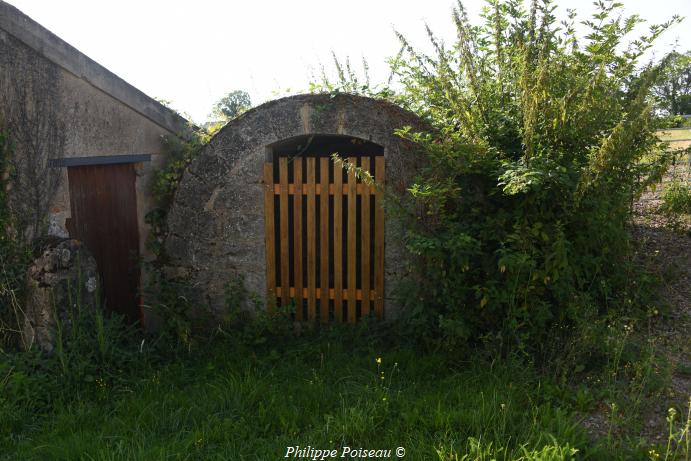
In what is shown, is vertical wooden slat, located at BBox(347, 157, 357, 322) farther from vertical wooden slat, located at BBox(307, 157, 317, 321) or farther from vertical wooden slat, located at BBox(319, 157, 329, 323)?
vertical wooden slat, located at BBox(307, 157, 317, 321)

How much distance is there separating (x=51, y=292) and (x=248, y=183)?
198cm

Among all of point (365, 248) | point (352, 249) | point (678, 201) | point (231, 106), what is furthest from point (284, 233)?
point (678, 201)

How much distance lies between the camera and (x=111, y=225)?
5.71 m

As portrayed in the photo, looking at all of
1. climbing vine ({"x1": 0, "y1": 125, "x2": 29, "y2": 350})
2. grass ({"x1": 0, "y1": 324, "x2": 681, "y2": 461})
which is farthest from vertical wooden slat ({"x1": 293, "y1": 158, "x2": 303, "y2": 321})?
climbing vine ({"x1": 0, "y1": 125, "x2": 29, "y2": 350})

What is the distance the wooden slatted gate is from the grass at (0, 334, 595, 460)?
75 cm

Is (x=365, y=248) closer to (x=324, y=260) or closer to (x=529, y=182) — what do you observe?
(x=324, y=260)

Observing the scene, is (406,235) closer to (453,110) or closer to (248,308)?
(453,110)

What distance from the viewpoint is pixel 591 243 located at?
4613mm

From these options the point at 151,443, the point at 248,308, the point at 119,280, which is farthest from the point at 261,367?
the point at 119,280

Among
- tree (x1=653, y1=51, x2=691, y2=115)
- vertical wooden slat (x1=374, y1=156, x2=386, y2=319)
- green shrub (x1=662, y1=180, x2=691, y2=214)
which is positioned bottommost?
vertical wooden slat (x1=374, y1=156, x2=386, y2=319)

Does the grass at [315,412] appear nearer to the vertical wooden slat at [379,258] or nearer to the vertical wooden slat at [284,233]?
the vertical wooden slat at [379,258]

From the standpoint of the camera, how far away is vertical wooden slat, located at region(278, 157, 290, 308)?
213 inches

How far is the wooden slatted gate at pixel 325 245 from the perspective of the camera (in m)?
5.32

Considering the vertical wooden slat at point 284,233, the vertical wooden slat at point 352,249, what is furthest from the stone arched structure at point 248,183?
the vertical wooden slat at point 352,249
